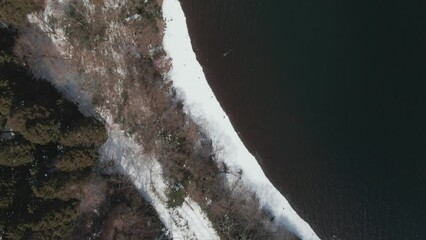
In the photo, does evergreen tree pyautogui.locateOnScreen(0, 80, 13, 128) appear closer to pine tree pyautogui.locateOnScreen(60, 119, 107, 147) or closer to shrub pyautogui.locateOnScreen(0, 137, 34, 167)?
shrub pyautogui.locateOnScreen(0, 137, 34, 167)

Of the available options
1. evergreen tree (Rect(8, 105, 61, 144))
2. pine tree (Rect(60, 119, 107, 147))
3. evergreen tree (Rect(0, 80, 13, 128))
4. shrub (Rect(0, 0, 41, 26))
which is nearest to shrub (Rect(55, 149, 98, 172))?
pine tree (Rect(60, 119, 107, 147))

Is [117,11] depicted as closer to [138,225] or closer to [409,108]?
[138,225]

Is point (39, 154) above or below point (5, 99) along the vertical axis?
below

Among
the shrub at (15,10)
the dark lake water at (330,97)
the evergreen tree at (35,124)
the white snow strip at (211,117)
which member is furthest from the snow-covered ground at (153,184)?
the shrub at (15,10)

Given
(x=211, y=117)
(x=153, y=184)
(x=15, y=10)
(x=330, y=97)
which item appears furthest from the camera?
(x=330, y=97)

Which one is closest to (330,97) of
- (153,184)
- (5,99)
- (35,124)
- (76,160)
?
(153,184)

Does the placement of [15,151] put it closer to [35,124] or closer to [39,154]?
[39,154]
